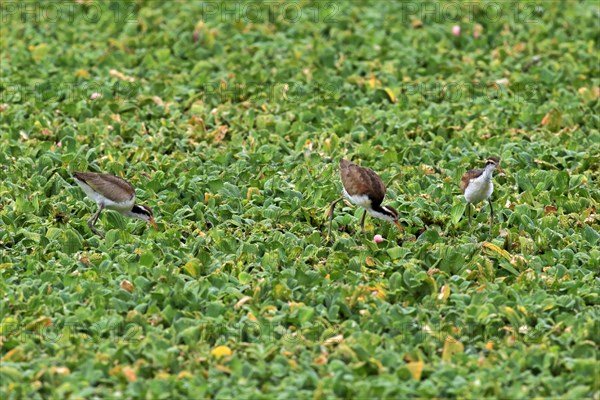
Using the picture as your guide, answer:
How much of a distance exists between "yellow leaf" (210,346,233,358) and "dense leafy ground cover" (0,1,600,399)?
0.04 ft

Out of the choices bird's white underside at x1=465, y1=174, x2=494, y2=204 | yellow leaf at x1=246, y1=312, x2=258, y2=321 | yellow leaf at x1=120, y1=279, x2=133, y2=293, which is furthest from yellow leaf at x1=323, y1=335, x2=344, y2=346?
bird's white underside at x1=465, y1=174, x2=494, y2=204

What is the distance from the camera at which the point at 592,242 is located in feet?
29.7

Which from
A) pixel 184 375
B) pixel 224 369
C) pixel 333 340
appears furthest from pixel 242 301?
pixel 184 375

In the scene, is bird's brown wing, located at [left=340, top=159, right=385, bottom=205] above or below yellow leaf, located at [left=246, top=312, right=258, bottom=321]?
above

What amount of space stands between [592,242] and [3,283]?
428 cm

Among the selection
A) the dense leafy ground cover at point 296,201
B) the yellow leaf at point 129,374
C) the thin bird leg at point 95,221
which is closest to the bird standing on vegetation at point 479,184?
the dense leafy ground cover at point 296,201

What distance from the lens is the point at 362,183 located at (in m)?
8.95

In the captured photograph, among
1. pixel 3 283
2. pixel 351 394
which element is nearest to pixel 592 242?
pixel 351 394

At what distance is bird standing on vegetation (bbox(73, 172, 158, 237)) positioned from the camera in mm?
9094

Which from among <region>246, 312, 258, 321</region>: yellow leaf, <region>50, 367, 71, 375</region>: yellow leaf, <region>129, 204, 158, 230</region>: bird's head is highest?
<region>129, 204, 158, 230</region>: bird's head

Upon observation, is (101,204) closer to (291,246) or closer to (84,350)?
(291,246)

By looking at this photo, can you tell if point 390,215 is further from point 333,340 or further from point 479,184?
point 333,340

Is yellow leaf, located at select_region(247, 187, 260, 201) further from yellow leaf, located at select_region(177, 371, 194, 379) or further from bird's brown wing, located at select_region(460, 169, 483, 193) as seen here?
yellow leaf, located at select_region(177, 371, 194, 379)

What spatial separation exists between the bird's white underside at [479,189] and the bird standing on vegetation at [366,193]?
1.89ft
